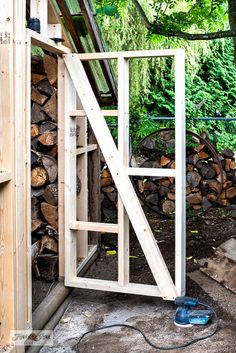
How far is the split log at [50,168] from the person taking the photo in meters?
3.42

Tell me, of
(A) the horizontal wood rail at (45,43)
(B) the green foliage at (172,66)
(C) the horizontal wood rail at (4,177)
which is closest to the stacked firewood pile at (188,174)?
(B) the green foliage at (172,66)

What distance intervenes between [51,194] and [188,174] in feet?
8.94

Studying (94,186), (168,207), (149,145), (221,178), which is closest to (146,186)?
(168,207)

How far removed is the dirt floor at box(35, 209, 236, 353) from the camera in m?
2.66

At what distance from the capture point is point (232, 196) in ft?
19.5

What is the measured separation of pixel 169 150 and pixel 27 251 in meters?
3.52

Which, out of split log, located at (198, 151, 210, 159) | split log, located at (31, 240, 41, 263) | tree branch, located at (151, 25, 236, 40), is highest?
tree branch, located at (151, 25, 236, 40)

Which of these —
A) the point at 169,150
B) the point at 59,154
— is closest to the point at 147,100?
the point at 169,150

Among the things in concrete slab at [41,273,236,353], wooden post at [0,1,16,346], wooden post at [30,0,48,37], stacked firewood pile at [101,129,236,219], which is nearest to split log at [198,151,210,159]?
stacked firewood pile at [101,129,236,219]

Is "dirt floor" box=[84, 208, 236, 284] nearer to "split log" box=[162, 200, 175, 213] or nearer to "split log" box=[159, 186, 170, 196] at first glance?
"split log" box=[162, 200, 175, 213]

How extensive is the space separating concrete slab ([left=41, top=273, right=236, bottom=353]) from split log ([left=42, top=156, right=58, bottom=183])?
0.86 metres

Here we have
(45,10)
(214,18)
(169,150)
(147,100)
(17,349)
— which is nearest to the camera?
(17,349)

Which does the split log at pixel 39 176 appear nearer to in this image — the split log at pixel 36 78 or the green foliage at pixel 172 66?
the split log at pixel 36 78

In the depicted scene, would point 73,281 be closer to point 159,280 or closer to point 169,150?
point 159,280
